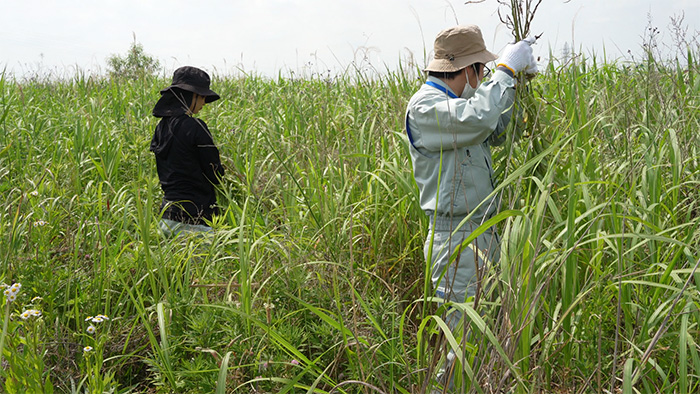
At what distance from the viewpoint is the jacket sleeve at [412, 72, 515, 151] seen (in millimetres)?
2098

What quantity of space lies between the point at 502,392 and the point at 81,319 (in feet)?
6.11

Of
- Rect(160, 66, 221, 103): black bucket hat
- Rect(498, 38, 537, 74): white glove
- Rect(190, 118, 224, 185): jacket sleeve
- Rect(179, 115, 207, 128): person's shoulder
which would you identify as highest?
Rect(160, 66, 221, 103): black bucket hat

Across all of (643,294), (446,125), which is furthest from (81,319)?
(643,294)

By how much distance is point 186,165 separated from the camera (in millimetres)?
3611

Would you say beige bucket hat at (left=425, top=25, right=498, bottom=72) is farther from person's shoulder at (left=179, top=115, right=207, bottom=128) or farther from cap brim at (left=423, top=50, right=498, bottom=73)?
person's shoulder at (left=179, top=115, right=207, bottom=128)

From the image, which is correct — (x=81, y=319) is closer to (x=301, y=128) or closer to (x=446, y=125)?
(x=446, y=125)

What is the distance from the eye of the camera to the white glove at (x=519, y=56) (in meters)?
2.02

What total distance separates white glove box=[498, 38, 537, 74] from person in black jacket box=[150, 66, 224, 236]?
2097mm

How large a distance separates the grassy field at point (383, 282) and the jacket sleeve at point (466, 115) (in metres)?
0.13

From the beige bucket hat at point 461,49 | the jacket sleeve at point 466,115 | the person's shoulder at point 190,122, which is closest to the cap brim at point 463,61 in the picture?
the beige bucket hat at point 461,49

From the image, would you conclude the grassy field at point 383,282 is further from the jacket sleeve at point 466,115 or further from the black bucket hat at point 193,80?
the black bucket hat at point 193,80

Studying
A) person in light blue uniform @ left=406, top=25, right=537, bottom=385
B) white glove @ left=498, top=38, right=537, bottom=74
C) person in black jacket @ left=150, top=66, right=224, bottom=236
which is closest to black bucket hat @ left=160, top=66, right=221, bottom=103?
person in black jacket @ left=150, top=66, right=224, bottom=236

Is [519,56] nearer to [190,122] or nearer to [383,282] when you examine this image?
[383,282]

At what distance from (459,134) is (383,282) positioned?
26.0 inches
